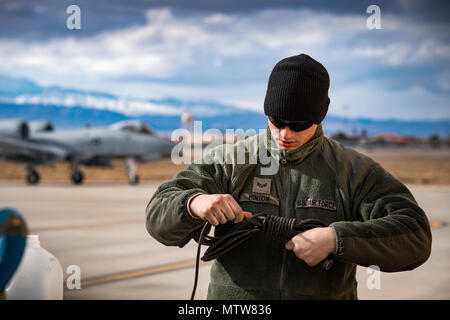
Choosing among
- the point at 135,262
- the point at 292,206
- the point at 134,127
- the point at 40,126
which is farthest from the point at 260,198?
the point at 40,126

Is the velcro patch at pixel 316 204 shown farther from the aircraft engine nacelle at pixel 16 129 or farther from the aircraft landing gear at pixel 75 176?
the aircraft engine nacelle at pixel 16 129

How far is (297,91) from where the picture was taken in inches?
78.5

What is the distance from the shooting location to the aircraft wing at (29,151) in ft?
89.2

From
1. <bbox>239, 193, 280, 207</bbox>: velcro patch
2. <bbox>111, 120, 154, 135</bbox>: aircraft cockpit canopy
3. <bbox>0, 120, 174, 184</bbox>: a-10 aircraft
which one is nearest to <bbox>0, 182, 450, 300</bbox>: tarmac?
<bbox>239, 193, 280, 207</bbox>: velcro patch

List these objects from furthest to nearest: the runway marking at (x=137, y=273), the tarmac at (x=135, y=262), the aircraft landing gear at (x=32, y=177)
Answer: the aircraft landing gear at (x=32, y=177)
the runway marking at (x=137, y=273)
the tarmac at (x=135, y=262)

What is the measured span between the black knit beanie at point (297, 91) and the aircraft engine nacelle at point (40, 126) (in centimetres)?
2993

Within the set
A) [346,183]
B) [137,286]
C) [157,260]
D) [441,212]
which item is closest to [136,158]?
[441,212]

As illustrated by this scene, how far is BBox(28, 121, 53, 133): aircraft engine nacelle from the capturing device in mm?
30469

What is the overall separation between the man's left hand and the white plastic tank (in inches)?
32.1

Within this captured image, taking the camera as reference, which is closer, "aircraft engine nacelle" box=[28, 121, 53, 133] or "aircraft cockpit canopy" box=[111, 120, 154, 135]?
"aircraft cockpit canopy" box=[111, 120, 154, 135]

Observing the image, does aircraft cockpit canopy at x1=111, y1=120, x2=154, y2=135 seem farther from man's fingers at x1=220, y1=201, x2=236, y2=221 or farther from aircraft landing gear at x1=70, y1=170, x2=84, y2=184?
man's fingers at x1=220, y1=201, x2=236, y2=221
